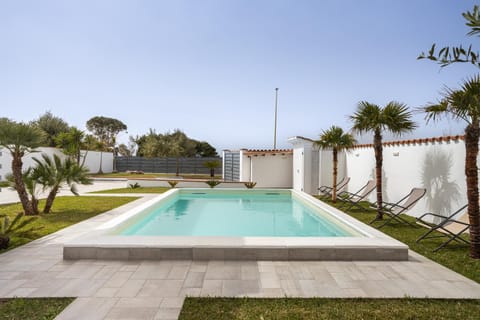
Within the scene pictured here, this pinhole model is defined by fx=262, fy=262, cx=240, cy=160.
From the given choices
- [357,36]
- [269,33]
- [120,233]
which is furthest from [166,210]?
[357,36]

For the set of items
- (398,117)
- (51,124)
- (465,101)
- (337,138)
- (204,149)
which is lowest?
(465,101)

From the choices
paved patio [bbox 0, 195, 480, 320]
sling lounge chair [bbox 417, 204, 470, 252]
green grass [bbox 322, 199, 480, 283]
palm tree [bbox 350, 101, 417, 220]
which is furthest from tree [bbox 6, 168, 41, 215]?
sling lounge chair [bbox 417, 204, 470, 252]

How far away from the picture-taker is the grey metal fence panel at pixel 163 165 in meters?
28.3

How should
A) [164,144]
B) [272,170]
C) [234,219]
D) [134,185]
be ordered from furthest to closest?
[164,144] < [272,170] < [134,185] < [234,219]

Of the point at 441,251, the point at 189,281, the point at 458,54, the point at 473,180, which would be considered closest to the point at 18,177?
the point at 189,281

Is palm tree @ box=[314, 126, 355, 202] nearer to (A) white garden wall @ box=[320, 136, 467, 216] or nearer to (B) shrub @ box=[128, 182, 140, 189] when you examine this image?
(A) white garden wall @ box=[320, 136, 467, 216]

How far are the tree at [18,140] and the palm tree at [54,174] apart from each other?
0.45 m

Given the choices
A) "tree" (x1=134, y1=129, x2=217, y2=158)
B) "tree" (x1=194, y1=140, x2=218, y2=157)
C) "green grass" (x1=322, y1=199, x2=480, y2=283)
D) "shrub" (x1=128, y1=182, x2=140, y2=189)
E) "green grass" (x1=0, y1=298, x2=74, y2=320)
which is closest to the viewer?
"green grass" (x1=0, y1=298, x2=74, y2=320)

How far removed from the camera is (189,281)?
141 inches

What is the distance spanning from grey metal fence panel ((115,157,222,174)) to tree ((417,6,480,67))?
24.7 m

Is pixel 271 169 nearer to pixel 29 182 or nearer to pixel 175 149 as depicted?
pixel 175 149

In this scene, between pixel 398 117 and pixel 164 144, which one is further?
pixel 164 144

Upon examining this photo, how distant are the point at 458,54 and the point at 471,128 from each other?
150 cm

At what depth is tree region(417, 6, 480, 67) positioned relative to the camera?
3301mm
